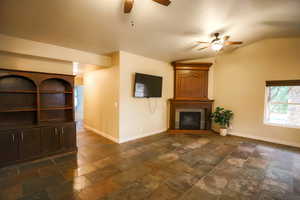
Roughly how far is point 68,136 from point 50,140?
0.36m

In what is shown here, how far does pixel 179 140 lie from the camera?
4191 millimetres

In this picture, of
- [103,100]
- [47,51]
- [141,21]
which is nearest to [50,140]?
[103,100]

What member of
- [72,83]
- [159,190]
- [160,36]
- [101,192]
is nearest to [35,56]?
[72,83]

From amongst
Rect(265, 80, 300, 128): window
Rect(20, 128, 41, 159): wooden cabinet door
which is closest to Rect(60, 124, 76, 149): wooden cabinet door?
Rect(20, 128, 41, 159): wooden cabinet door

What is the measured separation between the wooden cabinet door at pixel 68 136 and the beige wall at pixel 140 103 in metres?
1.22

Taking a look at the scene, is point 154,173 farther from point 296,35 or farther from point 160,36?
point 296,35

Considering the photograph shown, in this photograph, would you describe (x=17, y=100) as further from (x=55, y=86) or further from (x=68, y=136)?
(x=68, y=136)

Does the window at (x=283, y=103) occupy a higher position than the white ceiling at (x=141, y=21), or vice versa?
the white ceiling at (x=141, y=21)

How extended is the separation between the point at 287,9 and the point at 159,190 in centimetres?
366

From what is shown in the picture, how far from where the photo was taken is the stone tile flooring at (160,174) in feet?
6.26

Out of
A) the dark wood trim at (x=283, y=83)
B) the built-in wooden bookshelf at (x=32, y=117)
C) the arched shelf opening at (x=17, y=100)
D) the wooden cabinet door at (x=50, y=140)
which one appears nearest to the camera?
the built-in wooden bookshelf at (x=32, y=117)

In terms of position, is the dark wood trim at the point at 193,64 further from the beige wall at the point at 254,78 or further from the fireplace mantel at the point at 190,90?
the beige wall at the point at 254,78

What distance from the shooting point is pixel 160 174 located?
238cm

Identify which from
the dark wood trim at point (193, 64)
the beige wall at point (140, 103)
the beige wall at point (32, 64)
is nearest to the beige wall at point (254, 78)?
the dark wood trim at point (193, 64)
